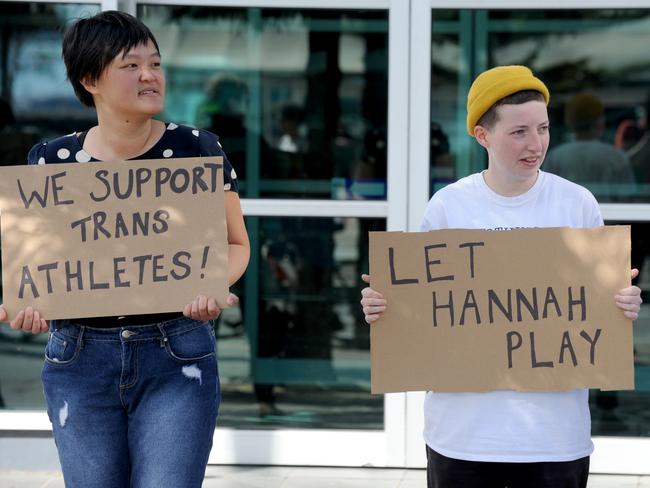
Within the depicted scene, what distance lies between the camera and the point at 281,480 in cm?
575

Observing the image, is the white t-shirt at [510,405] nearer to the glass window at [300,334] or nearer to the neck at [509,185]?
the neck at [509,185]

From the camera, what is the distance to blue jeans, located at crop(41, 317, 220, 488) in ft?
10.5

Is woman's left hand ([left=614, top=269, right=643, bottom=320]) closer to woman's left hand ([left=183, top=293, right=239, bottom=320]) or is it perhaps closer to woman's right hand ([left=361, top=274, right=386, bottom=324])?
woman's right hand ([left=361, top=274, right=386, bottom=324])

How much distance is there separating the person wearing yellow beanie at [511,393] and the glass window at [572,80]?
8.23 ft

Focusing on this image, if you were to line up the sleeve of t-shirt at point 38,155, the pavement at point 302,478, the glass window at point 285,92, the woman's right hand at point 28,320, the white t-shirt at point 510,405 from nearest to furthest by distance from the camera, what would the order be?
the white t-shirt at point 510,405 → the woman's right hand at point 28,320 → the sleeve of t-shirt at point 38,155 → the pavement at point 302,478 → the glass window at point 285,92

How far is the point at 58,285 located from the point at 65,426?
1.23 ft

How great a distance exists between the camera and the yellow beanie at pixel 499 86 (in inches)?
127

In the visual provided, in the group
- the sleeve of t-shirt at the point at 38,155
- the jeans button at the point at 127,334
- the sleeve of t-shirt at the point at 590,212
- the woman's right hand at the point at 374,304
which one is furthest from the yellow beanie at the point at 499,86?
the sleeve of t-shirt at the point at 38,155

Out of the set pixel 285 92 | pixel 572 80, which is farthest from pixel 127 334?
pixel 572 80

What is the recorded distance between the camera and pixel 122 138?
3.34 m

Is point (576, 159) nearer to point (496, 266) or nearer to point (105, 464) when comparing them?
point (496, 266)

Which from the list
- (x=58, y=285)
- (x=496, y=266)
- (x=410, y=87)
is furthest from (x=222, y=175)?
(x=410, y=87)

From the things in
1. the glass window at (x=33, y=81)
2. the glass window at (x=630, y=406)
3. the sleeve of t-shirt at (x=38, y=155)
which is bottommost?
the glass window at (x=630, y=406)

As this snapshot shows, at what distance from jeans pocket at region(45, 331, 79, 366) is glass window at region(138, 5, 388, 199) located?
8.90ft
